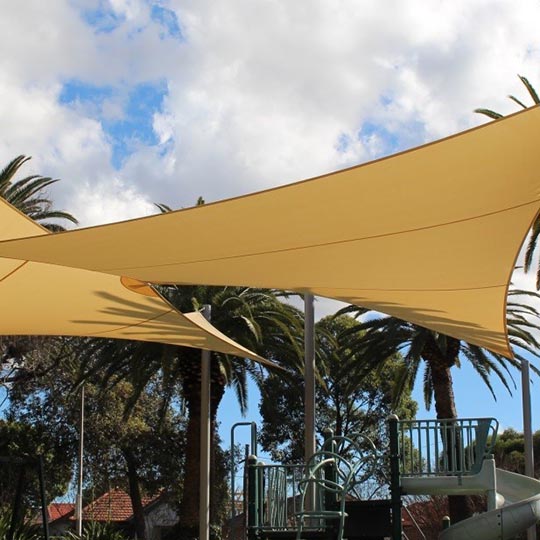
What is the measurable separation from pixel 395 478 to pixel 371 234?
3005 mm

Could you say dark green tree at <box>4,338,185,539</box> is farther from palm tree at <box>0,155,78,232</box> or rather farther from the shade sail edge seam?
the shade sail edge seam

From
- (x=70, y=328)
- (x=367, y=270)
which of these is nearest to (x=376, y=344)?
(x=70, y=328)

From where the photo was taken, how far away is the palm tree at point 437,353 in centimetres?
1798

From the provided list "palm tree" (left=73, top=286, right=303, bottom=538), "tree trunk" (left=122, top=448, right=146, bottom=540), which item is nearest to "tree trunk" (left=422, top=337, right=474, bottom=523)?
"palm tree" (left=73, top=286, right=303, bottom=538)

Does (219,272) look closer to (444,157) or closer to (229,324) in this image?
(444,157)

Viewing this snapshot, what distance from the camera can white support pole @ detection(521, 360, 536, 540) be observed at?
53.1 ft

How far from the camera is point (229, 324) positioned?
57.9 feet

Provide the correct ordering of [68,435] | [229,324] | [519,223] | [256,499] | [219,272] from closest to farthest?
1. [519,223]
2. [219,272]
3. [256,499]
4. [229,324]
5. [68,435]

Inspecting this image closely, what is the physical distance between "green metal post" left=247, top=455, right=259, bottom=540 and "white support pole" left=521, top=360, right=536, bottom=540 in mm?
9597

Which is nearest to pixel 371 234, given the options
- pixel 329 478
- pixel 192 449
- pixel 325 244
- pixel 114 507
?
pixel 325 244

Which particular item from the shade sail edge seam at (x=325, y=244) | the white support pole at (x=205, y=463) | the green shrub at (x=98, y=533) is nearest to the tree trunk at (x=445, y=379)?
the white support pole at (x=205, y=463)

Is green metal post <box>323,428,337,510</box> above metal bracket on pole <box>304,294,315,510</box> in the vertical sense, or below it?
below

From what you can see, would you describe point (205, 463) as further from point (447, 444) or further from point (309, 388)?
point (447, 444)

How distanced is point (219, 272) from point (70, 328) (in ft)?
11.0
